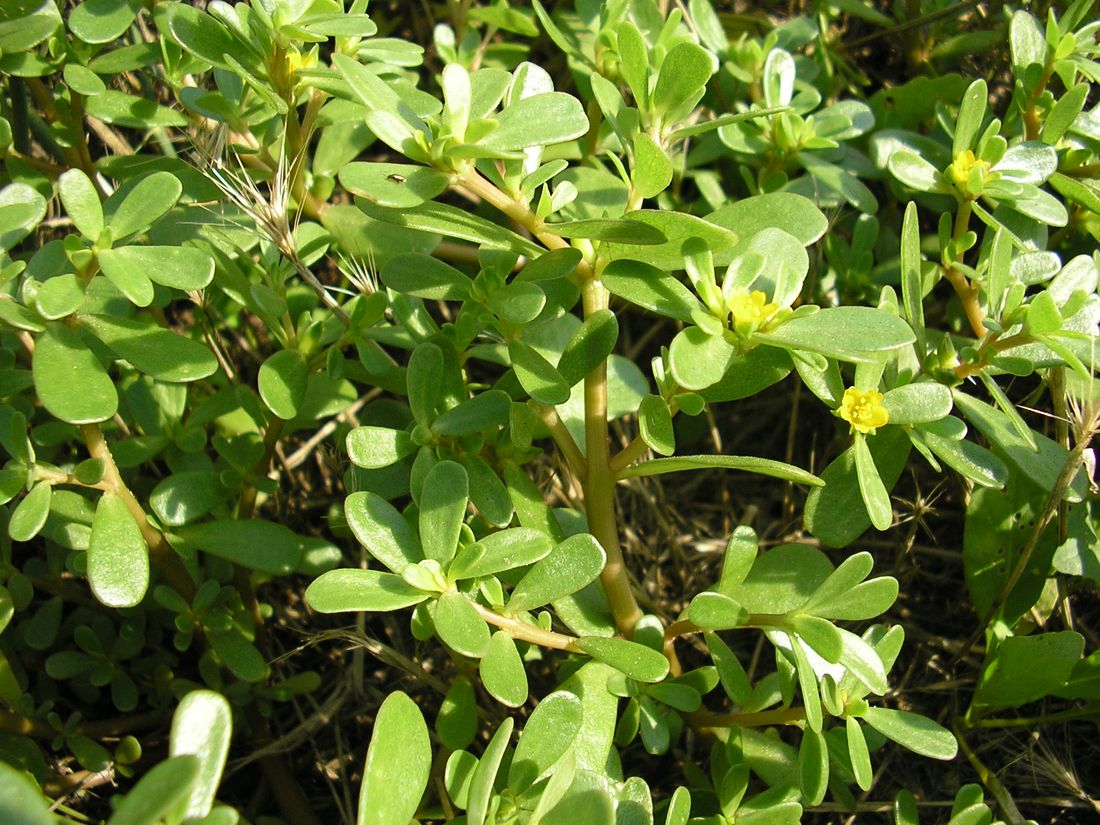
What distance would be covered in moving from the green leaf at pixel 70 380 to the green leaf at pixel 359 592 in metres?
0.38

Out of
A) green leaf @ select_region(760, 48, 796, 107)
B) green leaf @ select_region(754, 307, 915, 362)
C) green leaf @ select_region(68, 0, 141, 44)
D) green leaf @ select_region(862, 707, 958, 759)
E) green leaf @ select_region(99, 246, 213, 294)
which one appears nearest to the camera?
green leaf @ select_region(754, 307, 915, 362)

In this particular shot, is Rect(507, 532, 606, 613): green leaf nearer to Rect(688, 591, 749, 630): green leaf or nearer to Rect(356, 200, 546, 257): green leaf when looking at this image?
Rect(688, 591, 749, 630): green leaf

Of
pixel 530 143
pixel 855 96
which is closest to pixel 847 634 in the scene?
pixel 530 143

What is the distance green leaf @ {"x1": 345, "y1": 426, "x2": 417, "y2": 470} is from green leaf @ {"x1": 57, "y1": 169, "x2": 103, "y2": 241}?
1.53ft

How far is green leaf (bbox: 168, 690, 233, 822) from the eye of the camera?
984 millimetres

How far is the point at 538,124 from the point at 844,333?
1.63 feet

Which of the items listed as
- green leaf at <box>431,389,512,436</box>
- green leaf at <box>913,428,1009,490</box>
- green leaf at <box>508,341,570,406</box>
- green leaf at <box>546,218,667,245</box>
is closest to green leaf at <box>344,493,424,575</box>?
green leaf at <box>431,389,512,436</box>

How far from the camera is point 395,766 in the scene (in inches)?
46.9

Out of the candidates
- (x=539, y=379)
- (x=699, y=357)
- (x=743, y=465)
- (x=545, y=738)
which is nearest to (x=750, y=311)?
(x=699, y=357)

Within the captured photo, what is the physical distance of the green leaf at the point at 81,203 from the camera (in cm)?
134

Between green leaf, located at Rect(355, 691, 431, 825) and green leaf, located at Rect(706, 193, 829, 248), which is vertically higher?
green leaf, located at Rect(706, 193, 829, 248)

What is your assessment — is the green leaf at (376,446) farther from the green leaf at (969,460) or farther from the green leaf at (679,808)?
the green leaf at (969,460)

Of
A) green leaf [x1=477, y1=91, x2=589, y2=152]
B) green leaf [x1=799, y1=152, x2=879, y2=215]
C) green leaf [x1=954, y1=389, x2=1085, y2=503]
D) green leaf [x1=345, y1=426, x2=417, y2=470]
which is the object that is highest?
green leaf [x1=477, y1=91, x2=589, y2=152]

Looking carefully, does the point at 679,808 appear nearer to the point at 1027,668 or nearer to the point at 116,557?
the point at 1027,668
